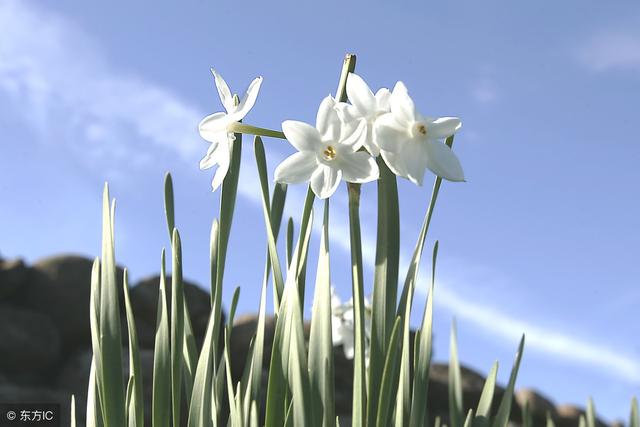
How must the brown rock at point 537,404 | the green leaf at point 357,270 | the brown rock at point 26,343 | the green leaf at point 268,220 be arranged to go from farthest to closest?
the brown rock at point 537,404, the brown rock at point 26,343, the green leaf at point 268,220, the green leaf at point 357,270

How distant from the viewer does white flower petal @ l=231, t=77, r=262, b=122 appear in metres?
1.40

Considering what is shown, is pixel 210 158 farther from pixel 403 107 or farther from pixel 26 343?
pixel 26 343

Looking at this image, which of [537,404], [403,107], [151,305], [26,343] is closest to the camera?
[403,107]

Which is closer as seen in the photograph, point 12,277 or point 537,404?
point 12,277

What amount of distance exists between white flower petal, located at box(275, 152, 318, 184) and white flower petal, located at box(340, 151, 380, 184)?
0.19 feet

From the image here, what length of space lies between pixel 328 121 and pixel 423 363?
65 centimetres

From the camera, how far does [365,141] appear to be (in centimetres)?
125

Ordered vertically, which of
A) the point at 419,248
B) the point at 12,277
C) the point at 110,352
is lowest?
the point at 110,352

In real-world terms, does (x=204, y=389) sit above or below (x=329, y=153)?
below

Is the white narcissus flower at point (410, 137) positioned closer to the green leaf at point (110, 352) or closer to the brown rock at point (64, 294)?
the green leaf at point (110, 352)

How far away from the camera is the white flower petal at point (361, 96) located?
1.25m

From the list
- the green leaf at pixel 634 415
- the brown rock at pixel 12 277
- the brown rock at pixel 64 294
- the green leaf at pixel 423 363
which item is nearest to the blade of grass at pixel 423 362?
the green leaf at pixel 423 363

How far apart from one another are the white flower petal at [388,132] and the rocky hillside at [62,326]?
4.38 meters

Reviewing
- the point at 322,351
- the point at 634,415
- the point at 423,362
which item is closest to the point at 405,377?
the point at 423,362
